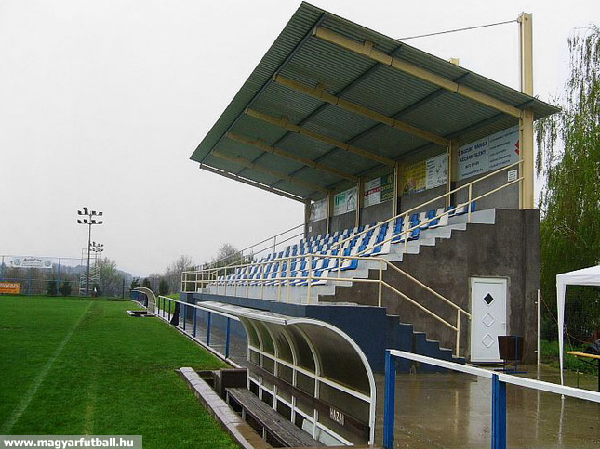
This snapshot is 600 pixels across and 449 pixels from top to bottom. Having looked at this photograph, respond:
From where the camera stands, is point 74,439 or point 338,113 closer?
point 74,439

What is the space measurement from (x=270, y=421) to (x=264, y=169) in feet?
72.2

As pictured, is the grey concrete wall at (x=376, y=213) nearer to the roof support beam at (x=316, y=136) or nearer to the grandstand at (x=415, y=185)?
the grandstand at (x=415, y=185)

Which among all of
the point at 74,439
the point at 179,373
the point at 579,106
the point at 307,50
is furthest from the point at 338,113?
the point at 74,439

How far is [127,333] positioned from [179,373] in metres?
8.18

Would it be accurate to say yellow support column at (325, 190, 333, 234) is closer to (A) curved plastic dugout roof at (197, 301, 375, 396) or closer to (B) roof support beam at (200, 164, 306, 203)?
(B) roof support beam at (200, 164, 306, 203)

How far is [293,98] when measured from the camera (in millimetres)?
20016

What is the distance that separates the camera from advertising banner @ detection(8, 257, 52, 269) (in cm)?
5869

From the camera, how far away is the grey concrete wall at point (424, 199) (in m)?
20.6

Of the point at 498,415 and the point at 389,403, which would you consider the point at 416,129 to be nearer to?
the point at 389,403

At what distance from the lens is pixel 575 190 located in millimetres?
20391

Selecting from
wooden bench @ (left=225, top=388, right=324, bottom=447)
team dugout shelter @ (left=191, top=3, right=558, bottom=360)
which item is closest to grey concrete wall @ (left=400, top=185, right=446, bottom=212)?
team dugout shelter @ (left=191, top=3, right=558, bottom=360)

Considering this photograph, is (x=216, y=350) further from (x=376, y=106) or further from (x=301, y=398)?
(x=376, y=106)

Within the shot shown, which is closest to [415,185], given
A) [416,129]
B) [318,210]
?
[416,129]

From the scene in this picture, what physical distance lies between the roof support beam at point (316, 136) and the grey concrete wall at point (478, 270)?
25.6ft
